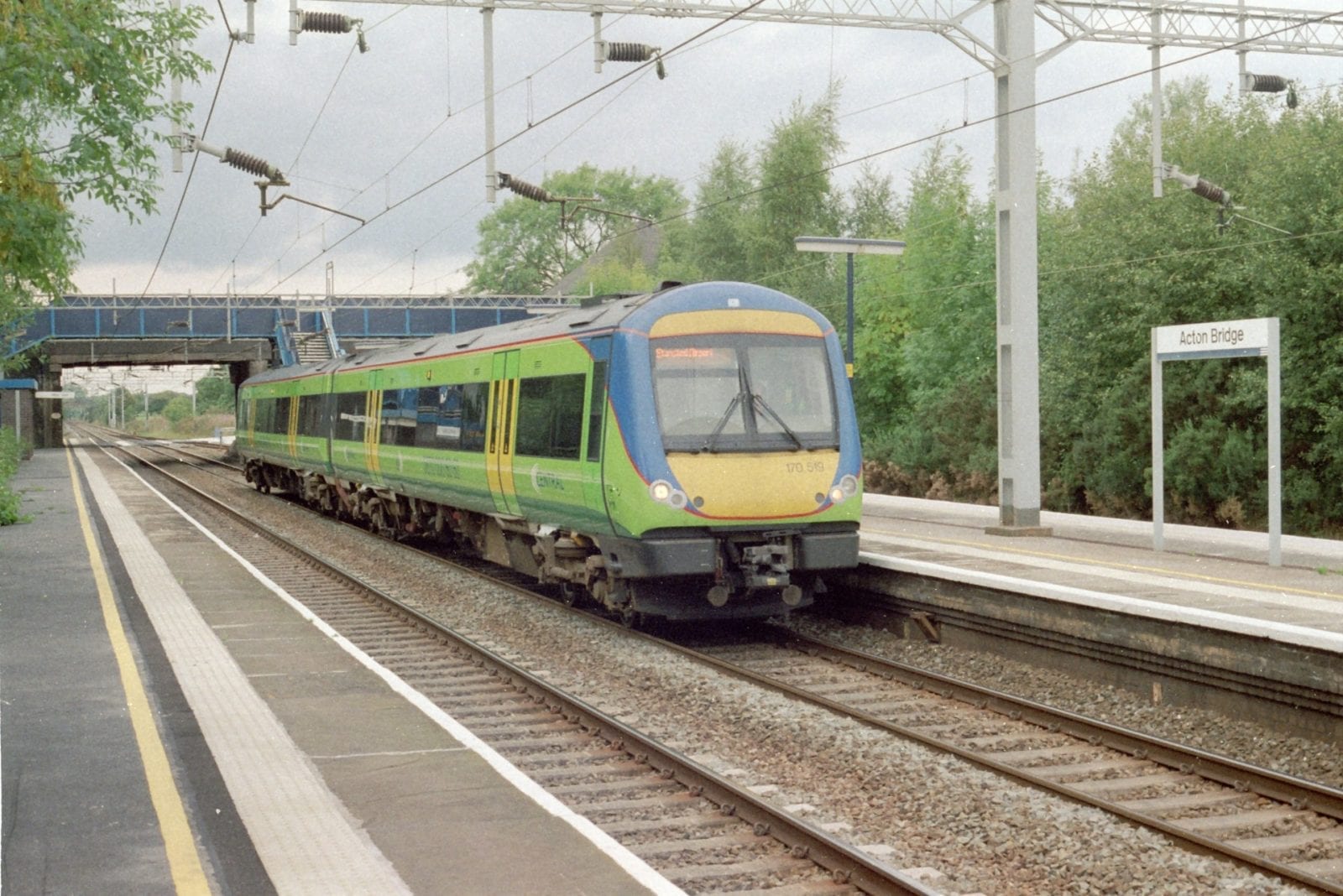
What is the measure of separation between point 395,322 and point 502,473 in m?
45.0

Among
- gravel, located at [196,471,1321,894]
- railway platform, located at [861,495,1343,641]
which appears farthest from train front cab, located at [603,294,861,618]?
railway platform, located at [861,495,1343,641]

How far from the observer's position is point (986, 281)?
35.1 meters

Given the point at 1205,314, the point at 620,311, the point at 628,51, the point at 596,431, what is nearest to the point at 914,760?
the point at 596,431

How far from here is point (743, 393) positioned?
1230 centimetres

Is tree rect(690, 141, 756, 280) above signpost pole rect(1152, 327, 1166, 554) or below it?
above

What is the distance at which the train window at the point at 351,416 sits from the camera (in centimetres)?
2247

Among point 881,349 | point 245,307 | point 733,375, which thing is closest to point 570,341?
point 733,375

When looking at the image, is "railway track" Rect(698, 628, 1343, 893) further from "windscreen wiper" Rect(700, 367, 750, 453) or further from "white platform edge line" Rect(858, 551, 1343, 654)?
"windscreen wiper" Rect(700, 367, 750, 453)

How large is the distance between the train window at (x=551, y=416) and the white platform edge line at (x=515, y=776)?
2.68m

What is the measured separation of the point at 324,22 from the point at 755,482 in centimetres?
977

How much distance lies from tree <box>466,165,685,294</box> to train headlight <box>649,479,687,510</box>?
73.3 meters

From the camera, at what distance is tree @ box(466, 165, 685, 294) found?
84750 mm

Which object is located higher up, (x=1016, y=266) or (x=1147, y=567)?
(x=1016, y=266)

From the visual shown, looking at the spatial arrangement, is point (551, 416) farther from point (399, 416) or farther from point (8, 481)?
point (8, 481)
